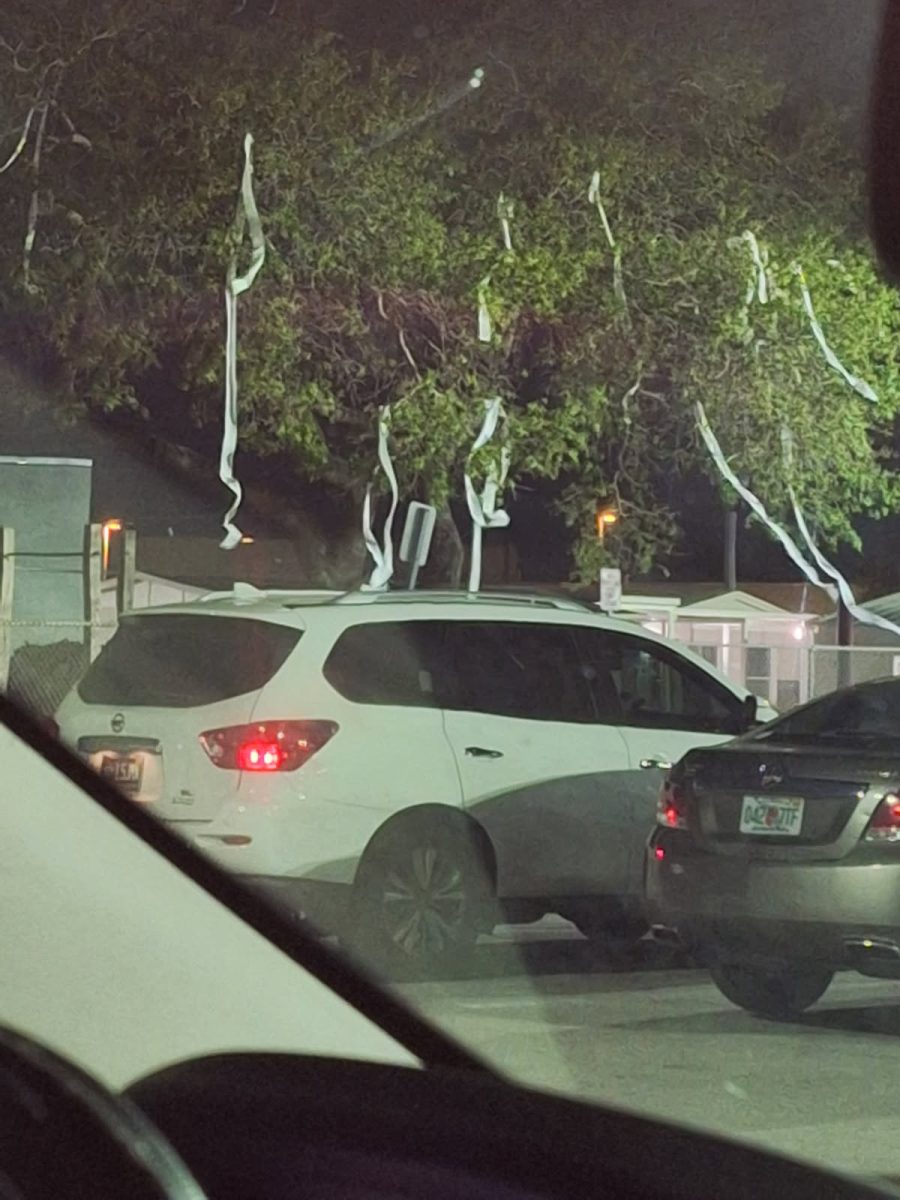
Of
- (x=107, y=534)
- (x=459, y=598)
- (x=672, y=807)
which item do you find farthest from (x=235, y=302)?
(x=672, y=807)

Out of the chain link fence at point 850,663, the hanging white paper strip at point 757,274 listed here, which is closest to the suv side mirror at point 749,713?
the chain link fence at point 850,663

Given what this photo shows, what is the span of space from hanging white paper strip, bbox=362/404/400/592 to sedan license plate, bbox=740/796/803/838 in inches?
155

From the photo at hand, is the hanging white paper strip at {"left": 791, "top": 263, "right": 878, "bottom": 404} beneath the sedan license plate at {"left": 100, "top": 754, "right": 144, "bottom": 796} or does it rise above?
above

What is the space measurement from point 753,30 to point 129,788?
29.8 feet

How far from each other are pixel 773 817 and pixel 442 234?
7.39 meters

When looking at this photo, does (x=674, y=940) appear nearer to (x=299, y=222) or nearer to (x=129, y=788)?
(x=129, y=788)

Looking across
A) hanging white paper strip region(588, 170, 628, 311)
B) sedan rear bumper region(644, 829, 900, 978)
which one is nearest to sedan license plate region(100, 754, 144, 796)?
sedan rear bumper region(644, 829, 900, 978)

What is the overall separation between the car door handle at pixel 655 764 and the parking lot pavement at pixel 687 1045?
726mm

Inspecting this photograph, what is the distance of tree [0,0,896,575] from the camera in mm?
Result: 12023

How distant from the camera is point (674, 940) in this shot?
21.4 ft

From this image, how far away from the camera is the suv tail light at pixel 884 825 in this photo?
567 cm

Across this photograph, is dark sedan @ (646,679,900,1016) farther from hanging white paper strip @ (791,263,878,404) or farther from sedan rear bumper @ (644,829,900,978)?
hanging white paper strip @ (791,263,878,404)

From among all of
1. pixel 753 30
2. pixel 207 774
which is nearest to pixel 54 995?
pixel 207 774

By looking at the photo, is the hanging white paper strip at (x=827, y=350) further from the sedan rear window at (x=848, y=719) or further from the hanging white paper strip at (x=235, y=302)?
the sedan rear window at (x=848, y=719)
